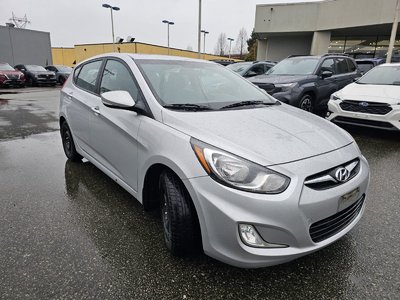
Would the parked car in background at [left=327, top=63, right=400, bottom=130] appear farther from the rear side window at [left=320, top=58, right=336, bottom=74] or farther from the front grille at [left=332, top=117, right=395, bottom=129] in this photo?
the rear side window at [left=320, top=58, right=336, bottom=74]

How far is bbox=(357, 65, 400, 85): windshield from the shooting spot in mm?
6531

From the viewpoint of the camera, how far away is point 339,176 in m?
2.09

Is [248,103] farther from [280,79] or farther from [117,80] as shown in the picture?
[280,79]

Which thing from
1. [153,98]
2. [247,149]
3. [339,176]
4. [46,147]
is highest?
[153,98]

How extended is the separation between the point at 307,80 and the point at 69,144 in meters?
5.48

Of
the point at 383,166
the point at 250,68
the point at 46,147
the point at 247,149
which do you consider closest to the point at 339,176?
the point at 247,149

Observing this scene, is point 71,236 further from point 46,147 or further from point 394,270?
point 46,147

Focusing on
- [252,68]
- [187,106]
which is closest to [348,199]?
[187,106]

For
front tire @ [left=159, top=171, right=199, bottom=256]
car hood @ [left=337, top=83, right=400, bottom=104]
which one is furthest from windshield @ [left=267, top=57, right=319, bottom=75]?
front tire @ [left=159, top=171, right=199, bottom=256]

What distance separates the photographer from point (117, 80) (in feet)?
10.5

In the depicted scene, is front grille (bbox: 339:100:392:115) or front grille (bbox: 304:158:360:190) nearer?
front grille (bbox: 304:158:360:190)

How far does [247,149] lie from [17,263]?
1.94 metres

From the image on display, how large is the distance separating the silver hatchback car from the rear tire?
1.29 metres

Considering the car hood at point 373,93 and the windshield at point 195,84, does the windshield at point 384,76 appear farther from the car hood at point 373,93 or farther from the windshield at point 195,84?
the windshield at point 195,84
